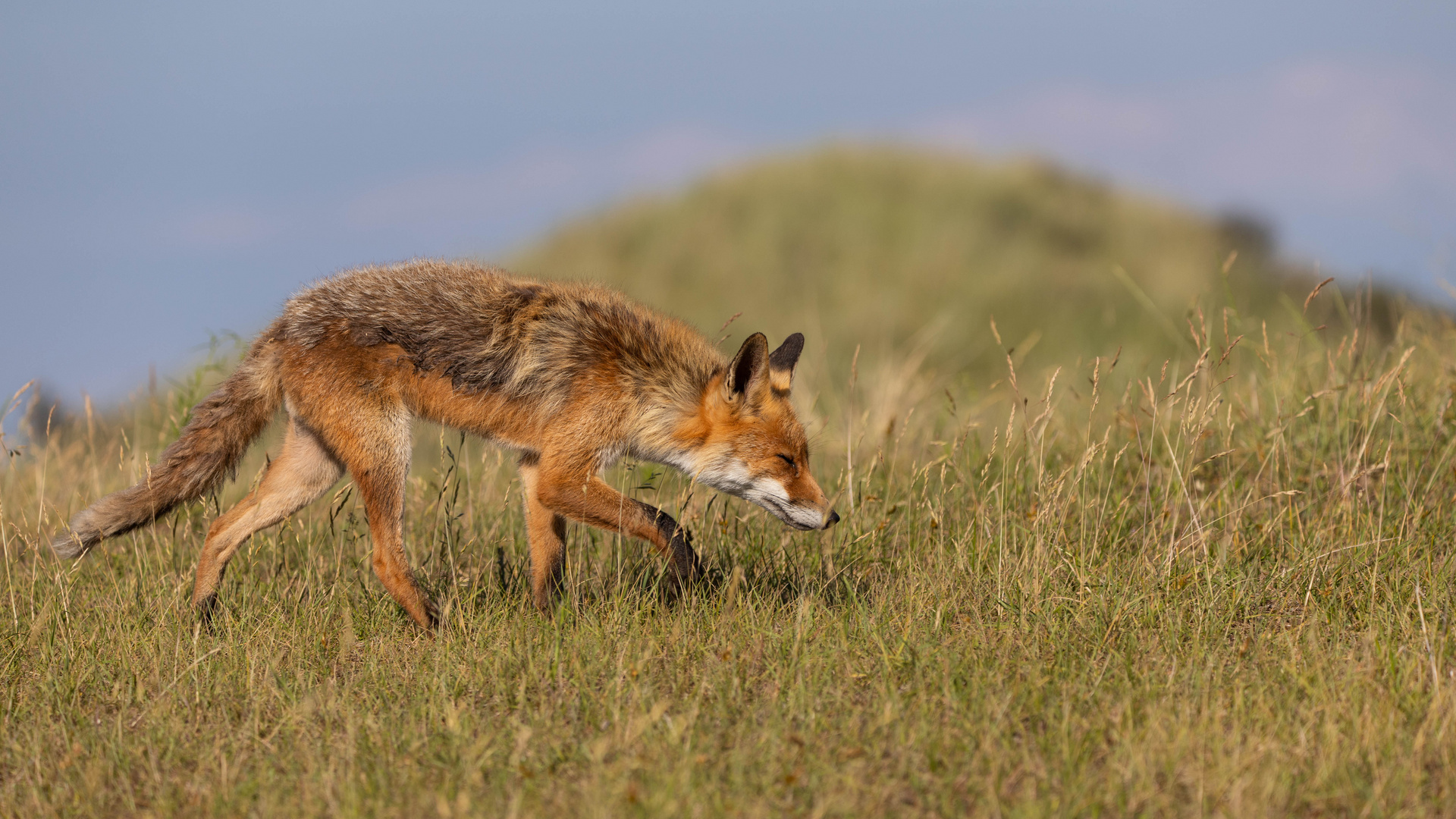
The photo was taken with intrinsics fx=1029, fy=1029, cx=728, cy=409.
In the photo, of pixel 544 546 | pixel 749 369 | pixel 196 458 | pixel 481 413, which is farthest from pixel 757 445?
pixel 196 458

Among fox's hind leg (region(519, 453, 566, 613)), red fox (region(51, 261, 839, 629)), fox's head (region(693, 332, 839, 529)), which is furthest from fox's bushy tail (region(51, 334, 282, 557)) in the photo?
fox's head (region(693, 332, 839, 529))

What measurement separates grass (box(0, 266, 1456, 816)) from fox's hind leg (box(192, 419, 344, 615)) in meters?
0.16

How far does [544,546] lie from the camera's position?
5383 millimetres

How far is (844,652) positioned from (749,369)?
1589 mm

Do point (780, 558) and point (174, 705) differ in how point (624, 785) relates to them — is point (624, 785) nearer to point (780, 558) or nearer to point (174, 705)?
point (174, 705)

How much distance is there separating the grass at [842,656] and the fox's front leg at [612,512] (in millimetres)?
231

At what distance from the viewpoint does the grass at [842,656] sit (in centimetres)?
327

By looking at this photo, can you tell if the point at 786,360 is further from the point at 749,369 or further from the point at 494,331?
the point at 494,331

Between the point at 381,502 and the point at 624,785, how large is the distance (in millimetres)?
2477

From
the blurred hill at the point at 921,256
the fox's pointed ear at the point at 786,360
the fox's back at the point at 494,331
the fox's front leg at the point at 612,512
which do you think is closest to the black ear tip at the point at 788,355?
the fox's pointed ear at the point at 786,360

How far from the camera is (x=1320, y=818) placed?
3119 millimetres

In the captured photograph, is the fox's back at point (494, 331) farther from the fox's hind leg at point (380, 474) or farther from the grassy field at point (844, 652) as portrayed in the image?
the grassy field at point (844, 652)

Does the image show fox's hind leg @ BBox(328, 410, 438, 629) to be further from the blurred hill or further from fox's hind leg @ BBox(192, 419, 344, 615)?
the blurred hill

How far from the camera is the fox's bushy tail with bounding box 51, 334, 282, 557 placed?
5285mm
